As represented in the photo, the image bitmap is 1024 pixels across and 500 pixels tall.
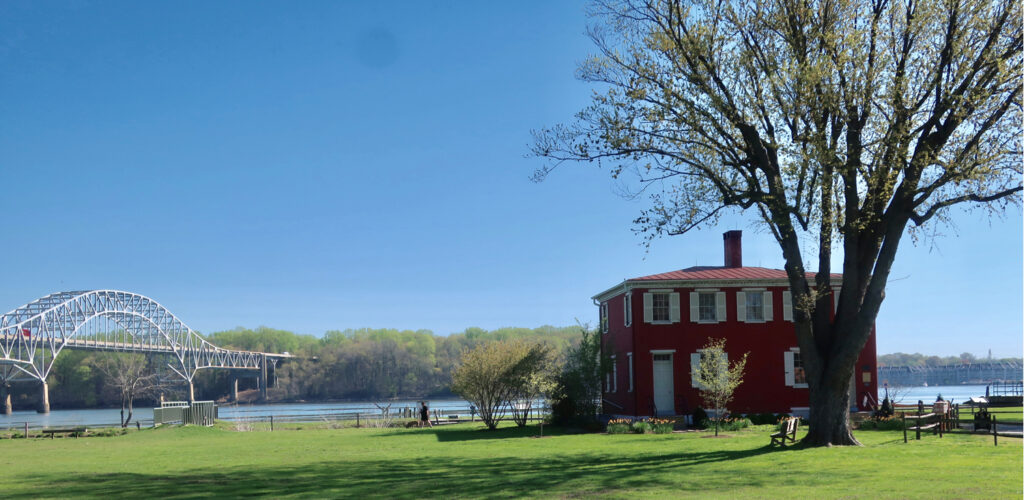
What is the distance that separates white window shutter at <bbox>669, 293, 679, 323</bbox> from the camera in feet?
110

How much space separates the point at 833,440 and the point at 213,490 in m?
14.0

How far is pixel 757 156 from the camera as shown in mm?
20953

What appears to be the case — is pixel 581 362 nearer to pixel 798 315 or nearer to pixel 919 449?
pixel 798 315

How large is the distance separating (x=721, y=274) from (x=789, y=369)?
4.53 metres

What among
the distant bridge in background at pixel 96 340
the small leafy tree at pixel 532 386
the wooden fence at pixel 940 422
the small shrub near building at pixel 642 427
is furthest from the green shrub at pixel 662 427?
the distant bridge in background at pixel 96 340

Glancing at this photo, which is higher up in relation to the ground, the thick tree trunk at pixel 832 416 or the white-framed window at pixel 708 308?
the white-framed window at pixel 708 308

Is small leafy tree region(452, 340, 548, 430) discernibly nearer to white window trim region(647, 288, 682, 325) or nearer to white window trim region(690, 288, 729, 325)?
white window trim region(647, 288, 682, 325)

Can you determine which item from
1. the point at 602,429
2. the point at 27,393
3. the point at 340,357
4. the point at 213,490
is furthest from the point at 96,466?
the point at 27,393

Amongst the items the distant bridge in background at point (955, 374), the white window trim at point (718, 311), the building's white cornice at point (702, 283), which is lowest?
the distant bridge in background at point (955, 374)

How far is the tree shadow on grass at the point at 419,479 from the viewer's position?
46.3ft

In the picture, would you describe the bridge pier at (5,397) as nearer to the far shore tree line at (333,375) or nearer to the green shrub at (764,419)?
the far shore tree line at (333,375)

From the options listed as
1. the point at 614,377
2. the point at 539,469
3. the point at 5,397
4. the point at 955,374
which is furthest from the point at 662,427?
the point at 955,374

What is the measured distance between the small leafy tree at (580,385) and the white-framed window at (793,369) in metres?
6.98

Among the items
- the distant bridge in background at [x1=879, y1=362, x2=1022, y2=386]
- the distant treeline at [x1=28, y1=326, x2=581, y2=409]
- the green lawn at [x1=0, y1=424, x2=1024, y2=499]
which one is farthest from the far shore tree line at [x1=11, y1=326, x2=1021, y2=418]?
the green lawn at [x1=0, y1=424, x2=1024, y2=499]
